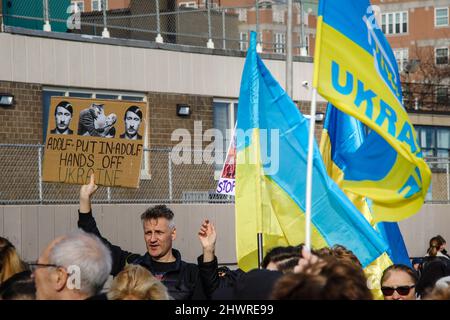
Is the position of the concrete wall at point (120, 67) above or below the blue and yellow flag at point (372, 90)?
above

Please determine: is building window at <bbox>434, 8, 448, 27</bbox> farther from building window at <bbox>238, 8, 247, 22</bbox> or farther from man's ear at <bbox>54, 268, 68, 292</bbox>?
man's ear at <bbox>54, 268, 68, 292</bbox>

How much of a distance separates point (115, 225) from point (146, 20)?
6.18 meters

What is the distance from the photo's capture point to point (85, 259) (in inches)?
225

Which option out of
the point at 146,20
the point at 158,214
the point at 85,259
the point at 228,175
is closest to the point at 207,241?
the point at 158,214

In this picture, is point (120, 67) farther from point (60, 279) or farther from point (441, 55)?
point (441, 55)

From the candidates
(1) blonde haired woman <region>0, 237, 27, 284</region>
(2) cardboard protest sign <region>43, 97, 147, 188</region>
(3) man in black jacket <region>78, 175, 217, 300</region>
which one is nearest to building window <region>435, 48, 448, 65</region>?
(2) cardboard protest sign <region>43, 97, 147, 188</region>

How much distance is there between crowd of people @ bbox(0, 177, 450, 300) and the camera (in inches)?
181

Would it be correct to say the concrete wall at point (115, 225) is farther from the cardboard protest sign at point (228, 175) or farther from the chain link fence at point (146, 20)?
the chain link fence at point (146, 20)

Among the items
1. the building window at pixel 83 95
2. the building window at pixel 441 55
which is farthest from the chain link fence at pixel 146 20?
the building window at pixel 441 55

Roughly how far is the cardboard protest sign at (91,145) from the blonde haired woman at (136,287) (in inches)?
241

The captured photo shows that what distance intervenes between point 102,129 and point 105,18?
8500 millimetres

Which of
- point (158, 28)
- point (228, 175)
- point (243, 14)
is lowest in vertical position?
point (228, 175)

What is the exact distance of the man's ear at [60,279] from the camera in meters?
5.66

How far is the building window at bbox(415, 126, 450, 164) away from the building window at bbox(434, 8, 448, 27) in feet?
84.6
